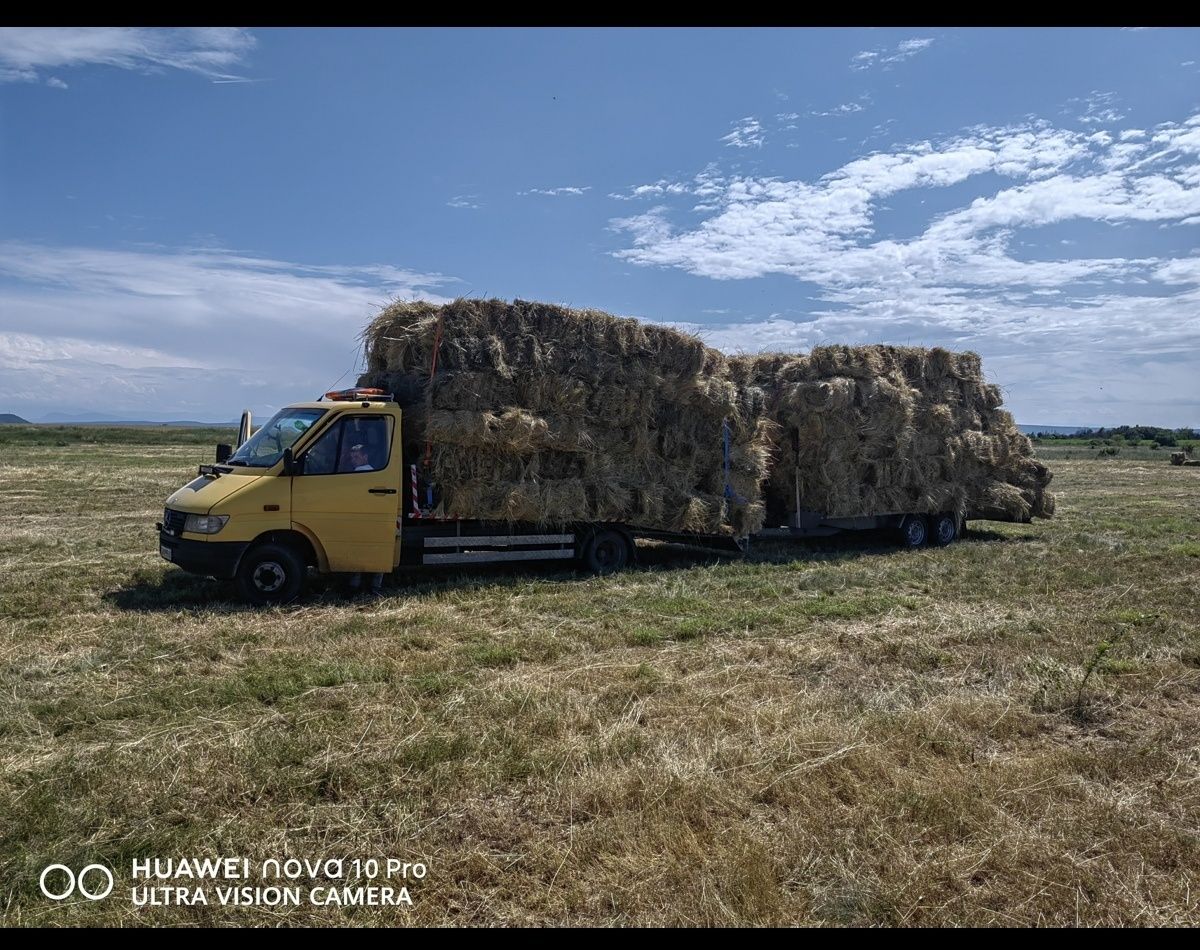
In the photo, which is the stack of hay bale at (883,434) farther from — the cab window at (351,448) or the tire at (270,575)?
the tire at (270,575)

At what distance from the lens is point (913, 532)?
1522 cm

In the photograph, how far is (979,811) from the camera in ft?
13.8

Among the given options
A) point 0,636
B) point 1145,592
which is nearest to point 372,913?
point 0,636

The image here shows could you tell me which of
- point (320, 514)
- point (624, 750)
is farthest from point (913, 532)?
point (624, 750)

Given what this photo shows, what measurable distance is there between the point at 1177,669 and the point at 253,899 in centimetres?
708

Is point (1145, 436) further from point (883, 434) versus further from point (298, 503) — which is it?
point (298, 503)

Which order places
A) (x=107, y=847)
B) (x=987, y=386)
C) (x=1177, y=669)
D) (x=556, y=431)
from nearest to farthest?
1. (x=107, y=847)
2. (x=1177, y=669)
3. (x=556, y=431)
4. (x=987, y=386)

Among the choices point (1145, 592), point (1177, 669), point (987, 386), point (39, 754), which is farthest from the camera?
point (987, 386)

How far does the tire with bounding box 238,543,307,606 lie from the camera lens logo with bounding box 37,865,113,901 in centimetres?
577

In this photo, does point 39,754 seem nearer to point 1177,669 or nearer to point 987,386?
point 1177,669

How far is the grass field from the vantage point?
140 inches

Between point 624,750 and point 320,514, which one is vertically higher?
point 320,514

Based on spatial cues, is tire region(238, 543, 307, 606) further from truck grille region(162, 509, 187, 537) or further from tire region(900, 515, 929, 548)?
tire region(900, 515, 929, 548)

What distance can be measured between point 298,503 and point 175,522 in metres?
1.39
